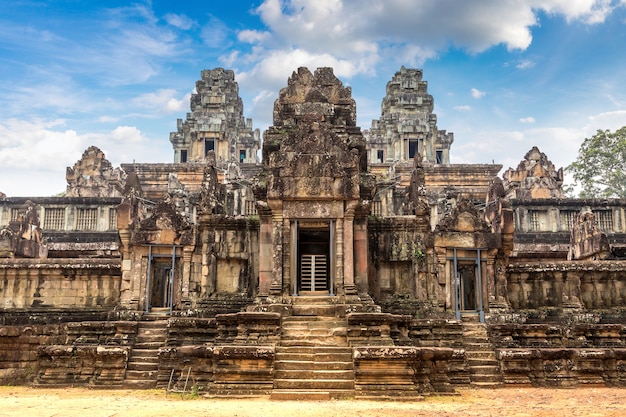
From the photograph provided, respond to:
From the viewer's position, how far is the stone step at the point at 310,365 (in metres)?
11.0

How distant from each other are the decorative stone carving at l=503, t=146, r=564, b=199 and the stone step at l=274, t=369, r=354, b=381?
23.7 meters

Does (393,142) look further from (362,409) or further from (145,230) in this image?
(362,409)

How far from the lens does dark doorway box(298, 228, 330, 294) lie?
1510 cm

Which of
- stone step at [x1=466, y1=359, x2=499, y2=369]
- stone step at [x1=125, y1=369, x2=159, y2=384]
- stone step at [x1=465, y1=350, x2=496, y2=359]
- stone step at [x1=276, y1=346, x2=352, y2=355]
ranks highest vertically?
stone step at [x1=276, y1=346, x2=352, y2=355]

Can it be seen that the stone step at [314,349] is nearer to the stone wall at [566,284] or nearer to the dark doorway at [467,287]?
the dark doorway at [467,287]

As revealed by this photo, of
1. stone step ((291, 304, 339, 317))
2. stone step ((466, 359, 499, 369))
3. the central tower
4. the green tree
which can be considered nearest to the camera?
stone step ((291, 304, 339, 317))

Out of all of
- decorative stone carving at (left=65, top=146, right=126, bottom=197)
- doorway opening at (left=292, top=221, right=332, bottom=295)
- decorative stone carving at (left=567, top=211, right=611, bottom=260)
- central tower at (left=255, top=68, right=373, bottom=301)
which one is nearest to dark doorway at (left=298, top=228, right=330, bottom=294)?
doorway opening at (left=292, top=221, right=332, bottom=295)

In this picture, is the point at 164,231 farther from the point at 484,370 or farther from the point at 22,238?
the point at 484,370

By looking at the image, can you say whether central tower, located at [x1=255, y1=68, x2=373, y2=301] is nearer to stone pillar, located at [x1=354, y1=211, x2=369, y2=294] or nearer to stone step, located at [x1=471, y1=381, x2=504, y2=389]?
stone pillar, located at [x1=354, y1=211, x2=369, y2=294]

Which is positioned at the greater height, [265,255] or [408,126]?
[408,126]

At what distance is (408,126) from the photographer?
4544cm

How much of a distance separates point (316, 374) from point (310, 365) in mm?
256

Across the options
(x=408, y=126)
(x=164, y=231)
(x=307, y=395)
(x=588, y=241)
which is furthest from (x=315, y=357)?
(x=408, y=126)

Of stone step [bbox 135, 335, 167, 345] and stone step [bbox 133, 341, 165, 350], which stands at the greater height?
stone step [bbox 135, 335, 167, 345]
